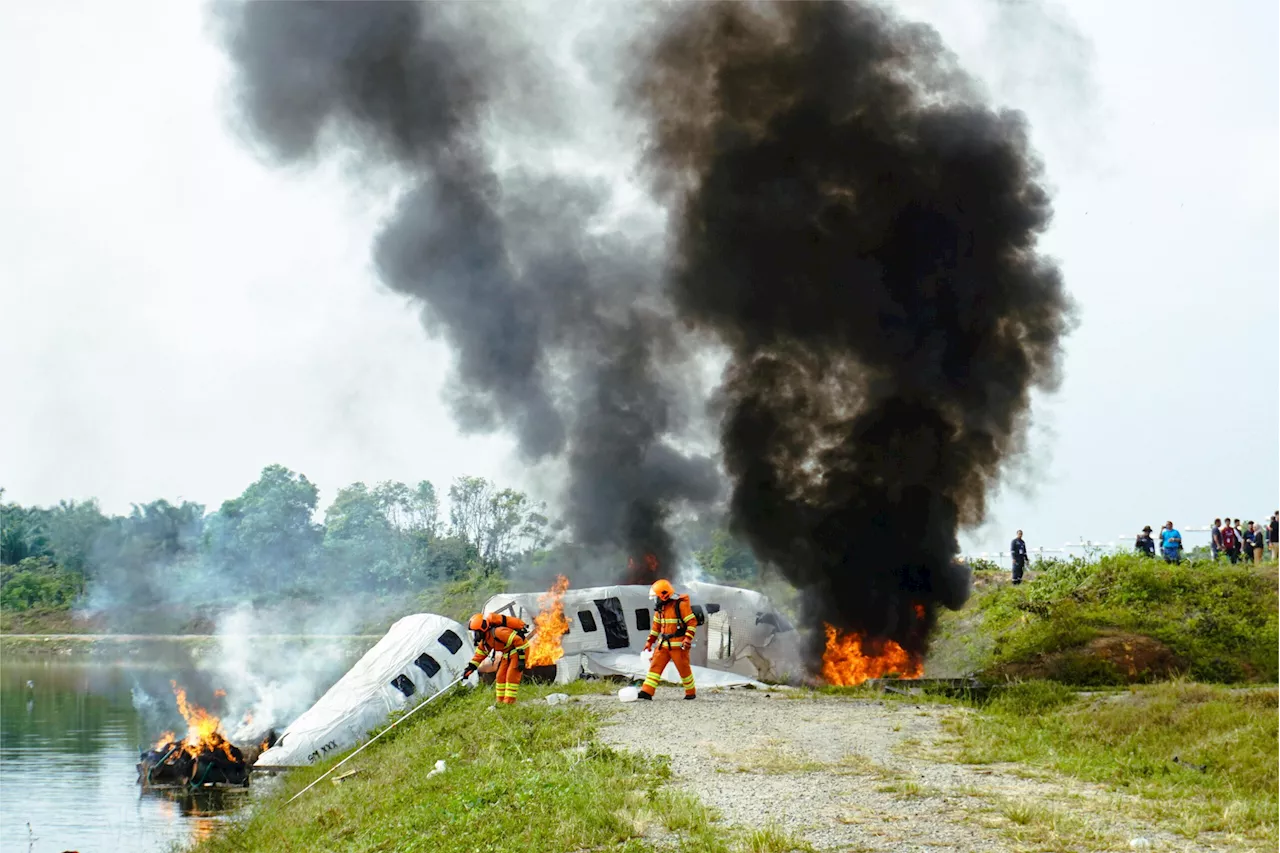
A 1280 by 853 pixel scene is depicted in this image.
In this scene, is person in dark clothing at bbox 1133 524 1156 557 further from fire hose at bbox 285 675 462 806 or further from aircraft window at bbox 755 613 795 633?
fire hose at bbox 285 675 462 806

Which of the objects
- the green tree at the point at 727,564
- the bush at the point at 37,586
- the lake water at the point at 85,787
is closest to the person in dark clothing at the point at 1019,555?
the green tree at the point at 727,564

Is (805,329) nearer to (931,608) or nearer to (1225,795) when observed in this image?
(931,608)

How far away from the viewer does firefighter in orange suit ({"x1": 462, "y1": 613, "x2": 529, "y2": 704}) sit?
2100 centimetres

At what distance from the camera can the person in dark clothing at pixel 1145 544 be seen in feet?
108

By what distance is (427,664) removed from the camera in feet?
83.6

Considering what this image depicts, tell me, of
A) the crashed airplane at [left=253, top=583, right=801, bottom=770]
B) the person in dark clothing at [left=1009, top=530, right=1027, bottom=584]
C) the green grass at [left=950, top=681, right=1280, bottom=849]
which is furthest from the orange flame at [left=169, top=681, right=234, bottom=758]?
the person in dark clothing at [left=1009, top=530, right=1027, bottom=584]

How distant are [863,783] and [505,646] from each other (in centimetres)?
964

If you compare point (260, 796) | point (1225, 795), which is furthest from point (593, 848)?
point (260, 796)

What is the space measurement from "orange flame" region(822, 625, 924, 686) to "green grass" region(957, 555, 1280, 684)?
174 centimetres

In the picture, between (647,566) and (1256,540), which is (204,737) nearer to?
(647,566)

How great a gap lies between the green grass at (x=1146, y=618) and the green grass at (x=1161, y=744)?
4.31 m

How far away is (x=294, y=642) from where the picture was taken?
4400cm

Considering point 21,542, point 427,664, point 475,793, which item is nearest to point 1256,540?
point 427,664

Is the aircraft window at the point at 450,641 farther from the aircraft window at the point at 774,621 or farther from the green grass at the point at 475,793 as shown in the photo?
the aircraft window at the point at 774,621
